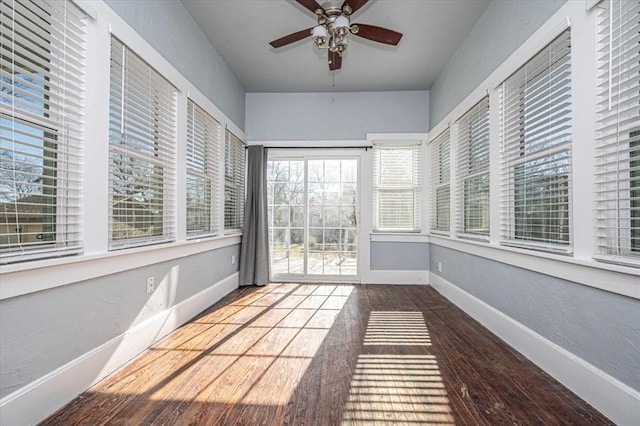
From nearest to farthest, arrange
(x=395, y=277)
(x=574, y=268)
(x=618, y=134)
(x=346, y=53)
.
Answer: (x=618, y=134) → (x=574, y=268) → (x=346, y=53) → (x=395, y=277)

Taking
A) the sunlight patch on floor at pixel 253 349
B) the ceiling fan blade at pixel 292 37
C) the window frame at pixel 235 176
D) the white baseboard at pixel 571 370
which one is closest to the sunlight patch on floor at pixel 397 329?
the sunlight patch on floor at pixel 253 349

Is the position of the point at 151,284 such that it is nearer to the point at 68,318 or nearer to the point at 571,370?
the point at 68,318

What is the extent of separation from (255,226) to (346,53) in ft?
8.46

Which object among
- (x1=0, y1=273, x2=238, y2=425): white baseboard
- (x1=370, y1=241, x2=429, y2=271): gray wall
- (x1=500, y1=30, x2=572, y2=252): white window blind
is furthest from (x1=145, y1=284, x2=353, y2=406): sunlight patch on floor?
(x1=500, y1=30, x2=572, y2=252): white window blind

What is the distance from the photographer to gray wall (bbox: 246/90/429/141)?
463cm

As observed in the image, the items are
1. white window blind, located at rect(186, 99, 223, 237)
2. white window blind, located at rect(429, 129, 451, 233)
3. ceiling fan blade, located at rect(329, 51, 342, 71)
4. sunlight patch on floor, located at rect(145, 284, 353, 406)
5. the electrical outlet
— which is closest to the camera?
sunlight patch on floor, located at rect(145, 284, 353, 406)

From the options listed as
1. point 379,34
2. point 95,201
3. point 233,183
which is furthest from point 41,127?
point 233,183

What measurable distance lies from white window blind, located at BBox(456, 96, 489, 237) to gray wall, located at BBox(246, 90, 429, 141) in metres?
1.22

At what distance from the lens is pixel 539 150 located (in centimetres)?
214

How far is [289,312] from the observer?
3203 millimetres

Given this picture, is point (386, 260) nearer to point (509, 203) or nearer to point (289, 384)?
point (509, 203)

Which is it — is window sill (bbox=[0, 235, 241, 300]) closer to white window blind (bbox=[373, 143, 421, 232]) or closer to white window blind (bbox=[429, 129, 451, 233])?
white window blind (bbox=[373, 143, 421, 232])

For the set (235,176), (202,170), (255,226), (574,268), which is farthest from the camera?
(255,226)

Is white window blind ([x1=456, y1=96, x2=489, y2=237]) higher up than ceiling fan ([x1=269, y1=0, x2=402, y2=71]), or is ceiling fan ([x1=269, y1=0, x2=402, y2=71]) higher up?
ceiling fan ([x1=269, y1=0, x2=402, y2=71])
